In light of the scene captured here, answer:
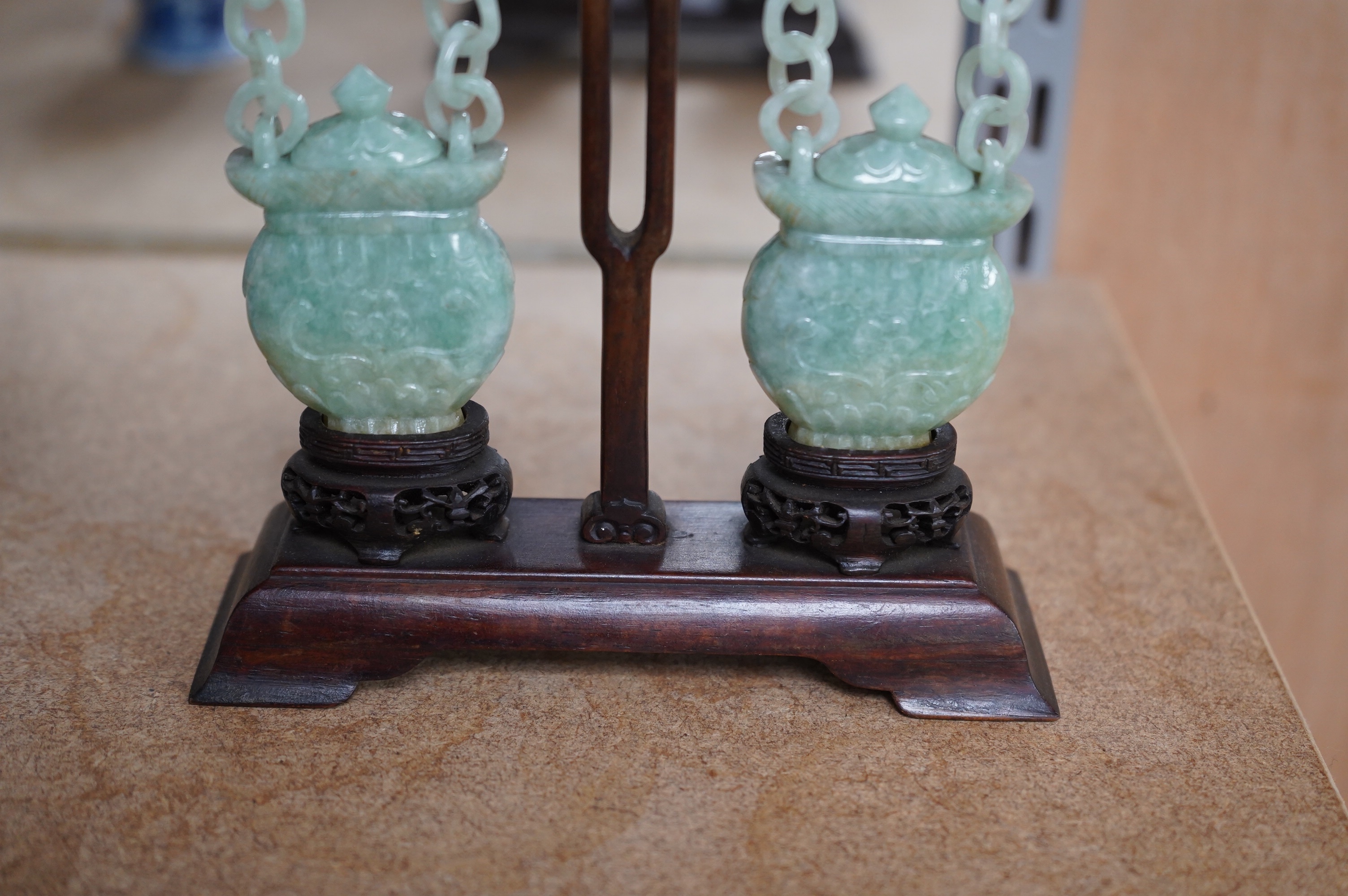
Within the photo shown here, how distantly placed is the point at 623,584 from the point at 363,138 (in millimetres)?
379

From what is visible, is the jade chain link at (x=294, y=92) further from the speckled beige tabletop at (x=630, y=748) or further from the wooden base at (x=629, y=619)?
the speckled beige tabletop at (x=630, y=748)

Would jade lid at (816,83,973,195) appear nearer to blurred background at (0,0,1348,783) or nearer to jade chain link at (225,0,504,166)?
jade chain link at (225,0,504,166)

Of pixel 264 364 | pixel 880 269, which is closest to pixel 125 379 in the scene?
pixel 264 364

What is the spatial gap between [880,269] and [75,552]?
0.81 meters

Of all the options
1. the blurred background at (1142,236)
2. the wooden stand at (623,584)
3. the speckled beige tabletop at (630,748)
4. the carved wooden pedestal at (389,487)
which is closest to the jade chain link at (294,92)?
the wooden stand at (623,584)

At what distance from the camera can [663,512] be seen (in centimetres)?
104

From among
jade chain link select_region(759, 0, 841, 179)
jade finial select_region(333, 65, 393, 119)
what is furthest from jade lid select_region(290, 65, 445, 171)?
jade chain link select_region(759, 0, 841, 179)

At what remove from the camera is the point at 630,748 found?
98 cm

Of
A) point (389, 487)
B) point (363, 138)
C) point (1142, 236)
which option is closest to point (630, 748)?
point (389, 487)

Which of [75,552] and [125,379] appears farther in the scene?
[125,379]

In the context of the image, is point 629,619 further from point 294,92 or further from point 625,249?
point 294,92

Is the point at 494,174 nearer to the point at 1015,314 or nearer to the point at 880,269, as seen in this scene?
the point at 880,269

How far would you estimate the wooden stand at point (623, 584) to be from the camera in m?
0.98

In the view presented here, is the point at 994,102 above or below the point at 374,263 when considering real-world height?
above
